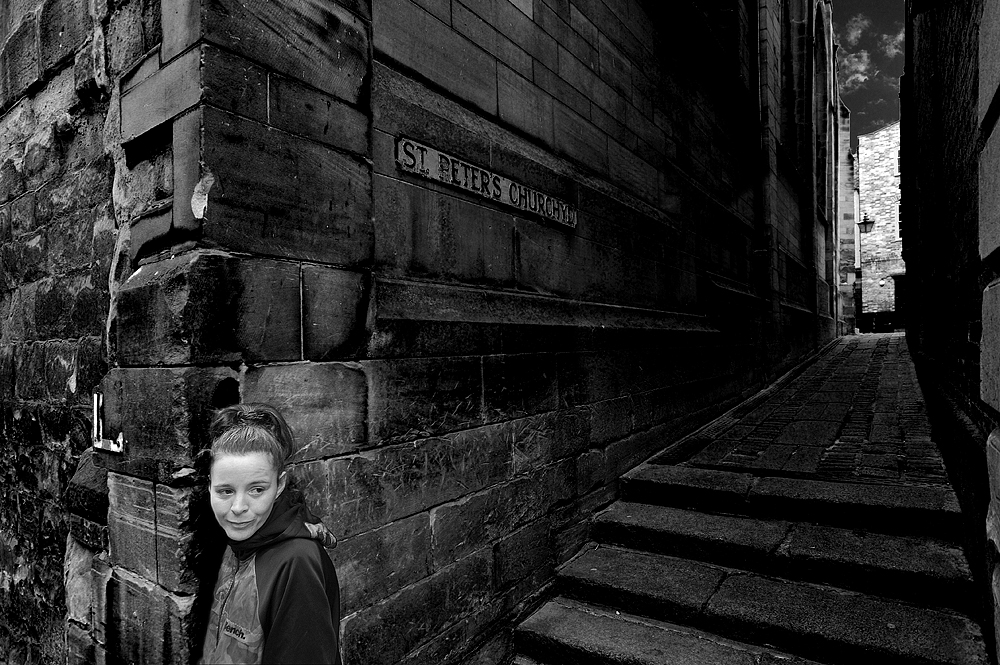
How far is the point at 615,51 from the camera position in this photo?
15.1 feet

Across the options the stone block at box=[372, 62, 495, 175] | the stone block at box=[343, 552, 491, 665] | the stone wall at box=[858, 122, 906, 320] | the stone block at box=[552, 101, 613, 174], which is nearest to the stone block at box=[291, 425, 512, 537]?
the stone block at box=[343, 552, 491, 665]

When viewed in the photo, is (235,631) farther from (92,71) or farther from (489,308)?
(92,71)

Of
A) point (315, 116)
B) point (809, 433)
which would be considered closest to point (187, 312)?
point (315, 116)

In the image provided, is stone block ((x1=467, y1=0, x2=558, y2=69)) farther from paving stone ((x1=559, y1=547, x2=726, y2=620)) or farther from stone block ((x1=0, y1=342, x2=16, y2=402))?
stone block ((x1=0, y1=342, x2=16, y2=402))

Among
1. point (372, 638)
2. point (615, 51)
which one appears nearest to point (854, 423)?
point (615, 51)

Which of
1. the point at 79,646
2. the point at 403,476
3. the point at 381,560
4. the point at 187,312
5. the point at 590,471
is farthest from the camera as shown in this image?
the point at 590,471

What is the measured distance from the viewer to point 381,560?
7.69ft

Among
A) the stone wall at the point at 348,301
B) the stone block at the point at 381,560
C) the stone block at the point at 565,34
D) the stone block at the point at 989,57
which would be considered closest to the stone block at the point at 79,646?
the stone wall at the point at 348,301

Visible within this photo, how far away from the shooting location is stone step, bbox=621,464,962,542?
311 centimetres

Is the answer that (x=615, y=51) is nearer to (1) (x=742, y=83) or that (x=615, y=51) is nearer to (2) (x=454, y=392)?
(2) (x=454, y=392)

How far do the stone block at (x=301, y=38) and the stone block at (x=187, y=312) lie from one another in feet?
2.36

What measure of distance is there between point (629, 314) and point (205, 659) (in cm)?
361

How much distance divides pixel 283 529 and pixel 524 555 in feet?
6.40

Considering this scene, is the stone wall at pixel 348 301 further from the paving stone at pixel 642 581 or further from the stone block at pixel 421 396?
the paving stone at pixel 642 581
